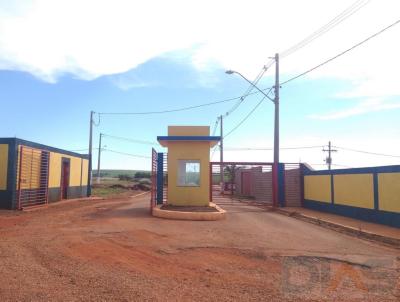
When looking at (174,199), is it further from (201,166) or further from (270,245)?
(270,245)

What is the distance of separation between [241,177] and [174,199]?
1947 centimetres

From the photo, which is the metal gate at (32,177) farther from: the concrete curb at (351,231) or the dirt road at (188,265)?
the concrete curb at (351,231)

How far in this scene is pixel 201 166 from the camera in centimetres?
1903

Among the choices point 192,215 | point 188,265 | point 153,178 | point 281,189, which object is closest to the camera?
point 188,265

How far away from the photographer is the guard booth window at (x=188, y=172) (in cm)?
1903

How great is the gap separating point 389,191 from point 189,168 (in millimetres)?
8931

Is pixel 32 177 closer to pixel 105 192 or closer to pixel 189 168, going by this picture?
pixel 189 168

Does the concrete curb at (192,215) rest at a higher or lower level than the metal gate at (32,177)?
lower

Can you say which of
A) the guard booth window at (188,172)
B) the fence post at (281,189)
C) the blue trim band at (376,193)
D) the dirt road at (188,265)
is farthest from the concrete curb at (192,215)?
the fence post at (281,189)

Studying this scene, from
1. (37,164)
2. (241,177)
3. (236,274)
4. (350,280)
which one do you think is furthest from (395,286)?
(241,177)

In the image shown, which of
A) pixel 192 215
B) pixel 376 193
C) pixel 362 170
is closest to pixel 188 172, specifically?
pixel 192 215

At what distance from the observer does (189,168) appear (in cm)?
1930

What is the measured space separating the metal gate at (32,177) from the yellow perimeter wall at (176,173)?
6.93 m

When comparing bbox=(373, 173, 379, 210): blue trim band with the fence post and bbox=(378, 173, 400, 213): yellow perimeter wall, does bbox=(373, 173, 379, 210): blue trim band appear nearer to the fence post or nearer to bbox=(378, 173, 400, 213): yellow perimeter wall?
bbox=(378, 173, 400, 213): yellow perimeter wall
